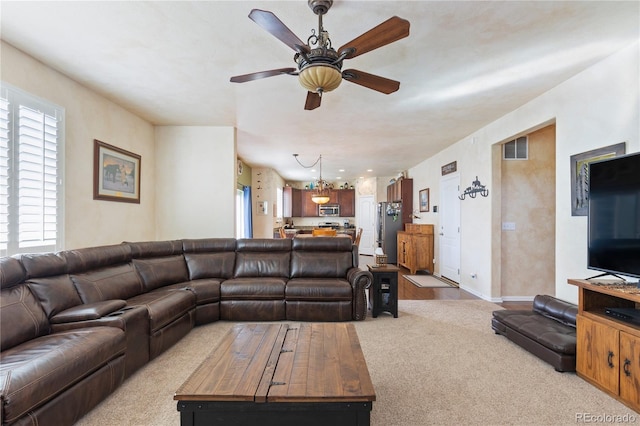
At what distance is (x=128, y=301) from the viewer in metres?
2.88

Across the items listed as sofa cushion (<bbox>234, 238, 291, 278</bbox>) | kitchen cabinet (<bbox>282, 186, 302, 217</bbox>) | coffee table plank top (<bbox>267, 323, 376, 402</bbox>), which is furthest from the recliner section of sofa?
kitchen cabinet (<bbox>282, 186, 302, 217</bbox>)

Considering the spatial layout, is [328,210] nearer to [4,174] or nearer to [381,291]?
[381,291]

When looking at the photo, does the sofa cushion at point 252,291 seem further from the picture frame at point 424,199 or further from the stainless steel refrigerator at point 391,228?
the stainless steel refrigerator at point 391,228

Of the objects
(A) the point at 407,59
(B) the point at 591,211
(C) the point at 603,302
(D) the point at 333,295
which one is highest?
(A) the point at 407,59

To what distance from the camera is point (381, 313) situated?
3.89 metres

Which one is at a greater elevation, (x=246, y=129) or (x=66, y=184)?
(x=246, y=129)

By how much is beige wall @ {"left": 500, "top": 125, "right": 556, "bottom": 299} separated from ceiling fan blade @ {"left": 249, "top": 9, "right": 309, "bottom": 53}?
12.8 ft

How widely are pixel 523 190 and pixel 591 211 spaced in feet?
7.63

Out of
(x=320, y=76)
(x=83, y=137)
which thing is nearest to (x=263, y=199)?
(x=83, y=137)

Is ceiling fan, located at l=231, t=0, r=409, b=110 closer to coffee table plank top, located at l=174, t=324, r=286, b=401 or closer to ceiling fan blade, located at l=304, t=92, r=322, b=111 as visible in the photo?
ceiling fan blade, located at l=304, t=92, r=322, b=111

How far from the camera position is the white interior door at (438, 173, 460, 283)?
5605 mm

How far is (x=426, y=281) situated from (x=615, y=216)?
13.2 ft

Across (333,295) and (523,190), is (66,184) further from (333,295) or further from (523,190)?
(523,190)

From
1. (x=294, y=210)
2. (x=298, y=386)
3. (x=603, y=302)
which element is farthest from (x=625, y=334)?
(x=294, y=210)
